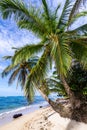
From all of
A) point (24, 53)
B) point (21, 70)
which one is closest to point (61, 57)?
point (24, 53)

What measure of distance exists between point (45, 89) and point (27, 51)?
4.82 m

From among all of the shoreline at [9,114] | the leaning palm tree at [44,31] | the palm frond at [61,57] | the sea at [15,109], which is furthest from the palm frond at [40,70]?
the shoreline at [9,114]

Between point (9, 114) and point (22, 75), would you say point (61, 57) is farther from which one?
point (9, 114)

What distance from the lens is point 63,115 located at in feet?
51.0

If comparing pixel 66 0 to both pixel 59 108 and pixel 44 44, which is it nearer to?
pixel 44 44

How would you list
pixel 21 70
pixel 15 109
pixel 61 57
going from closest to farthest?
pixel 61 57 < pixel 21 70 < pixel 15 109

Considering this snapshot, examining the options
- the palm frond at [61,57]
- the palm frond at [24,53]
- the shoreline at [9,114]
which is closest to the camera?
the palm frond at [61,57]

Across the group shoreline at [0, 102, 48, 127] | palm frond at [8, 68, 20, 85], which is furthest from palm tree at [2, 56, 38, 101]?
shoreline at [0, 102, 48, 127]

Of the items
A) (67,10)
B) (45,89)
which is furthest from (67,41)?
(45,89)

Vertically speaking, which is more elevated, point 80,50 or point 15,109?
point 80,50

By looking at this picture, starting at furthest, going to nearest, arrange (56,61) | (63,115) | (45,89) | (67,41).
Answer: (45,89) < (63,115) < (67,41) < (56,61)

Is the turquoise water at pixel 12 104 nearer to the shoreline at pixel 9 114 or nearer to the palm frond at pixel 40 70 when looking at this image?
the shoreline at pixel 9 114

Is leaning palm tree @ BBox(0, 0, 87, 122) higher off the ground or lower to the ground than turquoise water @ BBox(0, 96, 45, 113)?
higher

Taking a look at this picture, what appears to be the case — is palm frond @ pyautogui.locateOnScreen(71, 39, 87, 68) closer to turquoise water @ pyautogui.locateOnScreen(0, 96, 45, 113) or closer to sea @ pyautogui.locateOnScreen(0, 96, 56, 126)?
sea @ pyautogui.locateOnScreen(0, 96, 56, 126)
